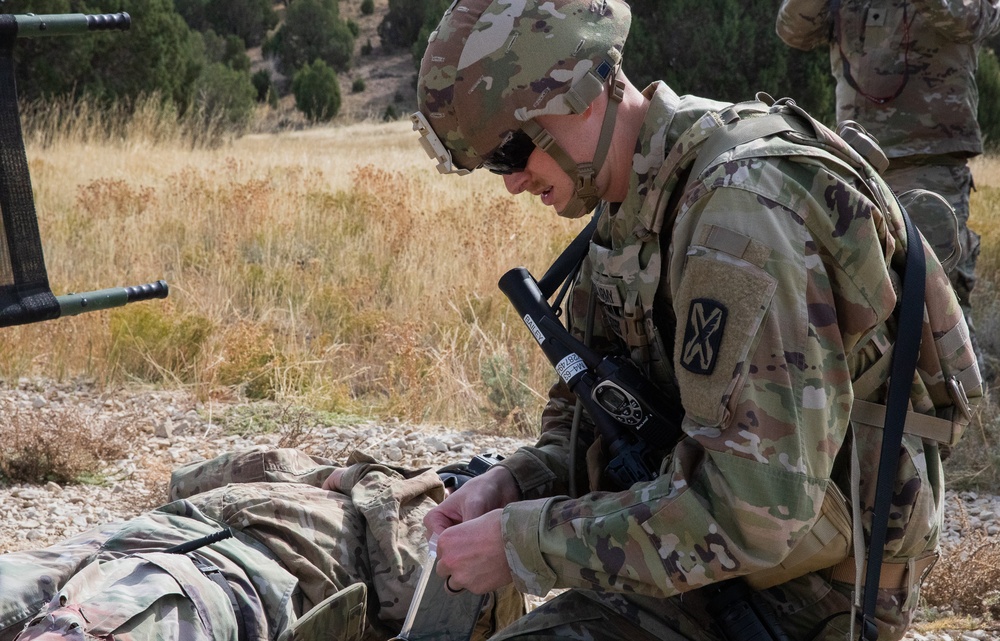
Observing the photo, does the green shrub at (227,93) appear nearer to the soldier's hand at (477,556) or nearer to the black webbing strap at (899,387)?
the soldier's hand at (477,556)

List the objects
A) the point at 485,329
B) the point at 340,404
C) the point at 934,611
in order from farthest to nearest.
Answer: the point at 485,329 < the point at 340,404 < the point at 934,611

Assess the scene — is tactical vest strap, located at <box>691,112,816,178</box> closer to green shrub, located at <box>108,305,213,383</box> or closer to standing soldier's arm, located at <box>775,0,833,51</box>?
standing soldier's arm, located at <box>775,0,833,51</box>

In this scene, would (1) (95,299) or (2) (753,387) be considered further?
(1) (95,299)

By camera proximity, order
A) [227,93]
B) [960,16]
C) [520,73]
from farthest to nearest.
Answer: [227,93] < [960,16] < [520,73]

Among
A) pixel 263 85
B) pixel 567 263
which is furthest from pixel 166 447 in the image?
pixel 263 85

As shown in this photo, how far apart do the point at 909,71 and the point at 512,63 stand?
3.42 meters

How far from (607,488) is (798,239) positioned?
Result: 804mm

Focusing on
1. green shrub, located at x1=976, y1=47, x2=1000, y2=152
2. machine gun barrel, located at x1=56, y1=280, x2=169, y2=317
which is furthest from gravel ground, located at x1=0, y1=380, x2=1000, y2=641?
green shrub, located at x1=976, y1=47, x2=1000, y2=152

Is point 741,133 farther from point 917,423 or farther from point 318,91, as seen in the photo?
point 318,91

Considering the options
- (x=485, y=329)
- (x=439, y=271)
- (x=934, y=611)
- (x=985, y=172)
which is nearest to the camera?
(x=934, y=611)

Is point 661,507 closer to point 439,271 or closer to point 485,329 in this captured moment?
point 485,329

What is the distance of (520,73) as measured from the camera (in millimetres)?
1943

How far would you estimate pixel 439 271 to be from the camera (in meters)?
6.33

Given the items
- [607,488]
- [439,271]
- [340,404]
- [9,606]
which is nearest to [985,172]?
[439,271]
